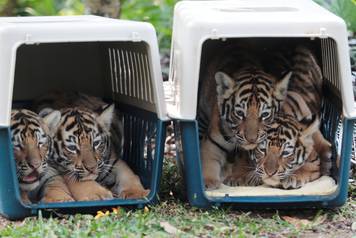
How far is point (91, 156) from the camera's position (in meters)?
4.79

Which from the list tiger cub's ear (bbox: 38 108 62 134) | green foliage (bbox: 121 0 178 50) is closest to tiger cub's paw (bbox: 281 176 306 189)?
tiger cub's ear (bbox: 38 108 62 134)

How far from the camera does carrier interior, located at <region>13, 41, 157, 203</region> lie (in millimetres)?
5203

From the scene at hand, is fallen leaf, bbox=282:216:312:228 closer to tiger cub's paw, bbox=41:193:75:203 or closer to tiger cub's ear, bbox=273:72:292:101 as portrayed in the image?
tiger cub's ear, bbox=273:72:292:101

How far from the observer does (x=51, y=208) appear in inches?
176

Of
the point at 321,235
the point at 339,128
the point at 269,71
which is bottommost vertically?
the point at 321,235

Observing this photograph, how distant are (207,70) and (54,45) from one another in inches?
47.0

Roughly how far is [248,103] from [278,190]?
0.51 m

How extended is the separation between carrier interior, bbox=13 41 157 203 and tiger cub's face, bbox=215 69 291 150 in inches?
19.4

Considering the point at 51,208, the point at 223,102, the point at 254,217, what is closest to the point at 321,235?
the point at 254,217

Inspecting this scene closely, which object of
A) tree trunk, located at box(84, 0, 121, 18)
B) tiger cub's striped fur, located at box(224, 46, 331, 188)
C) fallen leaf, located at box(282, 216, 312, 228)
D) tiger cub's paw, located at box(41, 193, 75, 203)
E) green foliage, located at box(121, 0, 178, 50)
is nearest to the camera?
fallen leaf, located at box(282, 216, 312, 228)

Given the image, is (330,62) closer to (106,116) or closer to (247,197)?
(247,197)

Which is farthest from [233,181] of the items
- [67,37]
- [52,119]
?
[67,37]

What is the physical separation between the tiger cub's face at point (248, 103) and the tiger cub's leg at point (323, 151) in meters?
0.31

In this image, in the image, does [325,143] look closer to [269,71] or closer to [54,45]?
[269,71]
